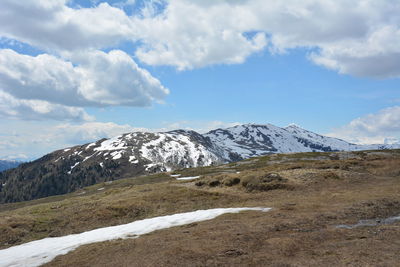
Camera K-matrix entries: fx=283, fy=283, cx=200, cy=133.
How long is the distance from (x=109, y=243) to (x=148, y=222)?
6687 millimetres

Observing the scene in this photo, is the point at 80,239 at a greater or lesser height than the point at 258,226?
lesser

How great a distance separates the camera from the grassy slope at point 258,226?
1592 centimetres

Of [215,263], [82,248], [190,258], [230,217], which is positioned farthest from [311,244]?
[82,248]

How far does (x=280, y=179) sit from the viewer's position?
41.8 metres

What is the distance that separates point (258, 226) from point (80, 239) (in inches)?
625

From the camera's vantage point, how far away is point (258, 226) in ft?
70.9

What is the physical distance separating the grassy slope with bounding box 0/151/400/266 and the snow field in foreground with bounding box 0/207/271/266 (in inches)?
68.5

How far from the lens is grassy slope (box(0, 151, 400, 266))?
1592 cm

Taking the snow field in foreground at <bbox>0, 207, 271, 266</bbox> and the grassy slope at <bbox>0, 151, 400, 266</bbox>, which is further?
the snow field in foreground at <bbox>0, 207, 271, 266</bbox>

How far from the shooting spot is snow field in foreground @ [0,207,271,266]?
21.7 meters

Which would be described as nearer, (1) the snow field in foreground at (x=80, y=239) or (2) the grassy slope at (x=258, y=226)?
(2) the grassy slope at (x=258, y=226)

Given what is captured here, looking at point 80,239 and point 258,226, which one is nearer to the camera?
point 258,226

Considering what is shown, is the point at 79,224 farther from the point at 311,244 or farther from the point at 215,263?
the point at 311,244

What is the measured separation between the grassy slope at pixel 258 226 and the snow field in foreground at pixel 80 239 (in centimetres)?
174
